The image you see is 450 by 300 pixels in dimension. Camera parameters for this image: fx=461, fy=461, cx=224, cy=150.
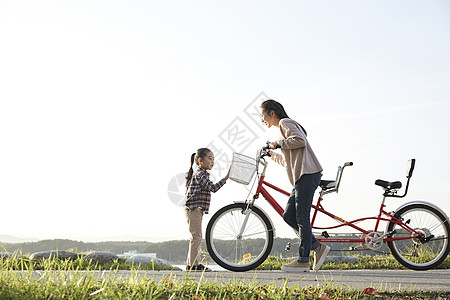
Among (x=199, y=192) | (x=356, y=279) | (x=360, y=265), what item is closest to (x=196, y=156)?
(x=199, y=192)

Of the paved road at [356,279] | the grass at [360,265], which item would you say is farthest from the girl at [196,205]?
the grass at [360,265]

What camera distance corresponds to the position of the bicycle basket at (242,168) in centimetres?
546

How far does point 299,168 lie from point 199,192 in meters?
1.35

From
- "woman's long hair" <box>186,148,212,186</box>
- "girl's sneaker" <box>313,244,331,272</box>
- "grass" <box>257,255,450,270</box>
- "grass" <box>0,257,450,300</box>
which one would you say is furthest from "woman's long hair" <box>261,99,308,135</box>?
"grass" <box>257,255,450,270</box>

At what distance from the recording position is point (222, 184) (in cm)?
567

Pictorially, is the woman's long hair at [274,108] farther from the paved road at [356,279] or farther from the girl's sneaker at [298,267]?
the paved road at [356,279]

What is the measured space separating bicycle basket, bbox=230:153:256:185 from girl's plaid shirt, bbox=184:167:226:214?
424mm

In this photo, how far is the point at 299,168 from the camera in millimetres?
5234

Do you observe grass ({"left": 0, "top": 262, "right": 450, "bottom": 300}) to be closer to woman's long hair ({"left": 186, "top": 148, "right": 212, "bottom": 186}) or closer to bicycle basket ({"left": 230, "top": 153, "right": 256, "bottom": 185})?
bicycle basket ({"left": 230, "top": 153, "right": 256, "bottom": 185})

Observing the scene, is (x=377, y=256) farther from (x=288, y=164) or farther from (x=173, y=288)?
(x=173, y=288)

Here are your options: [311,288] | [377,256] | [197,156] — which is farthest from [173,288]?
[377,256]

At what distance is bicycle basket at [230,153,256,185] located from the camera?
5.46 m

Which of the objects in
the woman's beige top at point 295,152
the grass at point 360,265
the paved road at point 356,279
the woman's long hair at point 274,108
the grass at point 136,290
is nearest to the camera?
the grass at point 136,290

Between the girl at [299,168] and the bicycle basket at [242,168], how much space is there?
1.29ft
